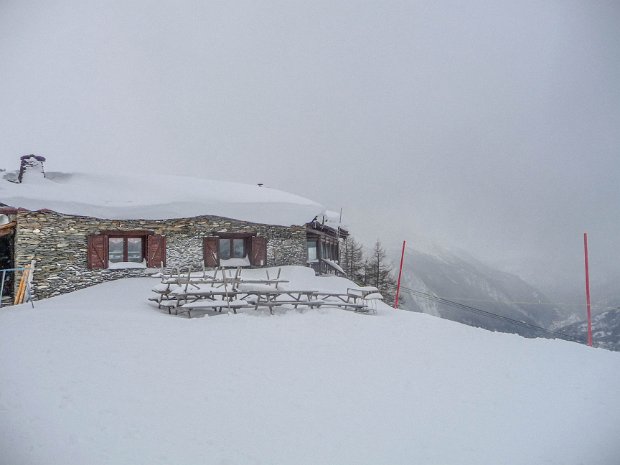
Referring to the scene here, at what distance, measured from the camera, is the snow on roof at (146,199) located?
13.4 metres

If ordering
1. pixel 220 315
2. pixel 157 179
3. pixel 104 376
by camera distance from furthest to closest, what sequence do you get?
pixel 157 179, pixel 220 315, pixel 104 376

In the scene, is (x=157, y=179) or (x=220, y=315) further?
(x=157, y=179)

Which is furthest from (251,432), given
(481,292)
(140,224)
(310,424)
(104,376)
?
(481,292)

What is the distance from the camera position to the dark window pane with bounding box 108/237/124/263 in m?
14.7

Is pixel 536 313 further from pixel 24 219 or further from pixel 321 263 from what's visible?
pixel 24 219

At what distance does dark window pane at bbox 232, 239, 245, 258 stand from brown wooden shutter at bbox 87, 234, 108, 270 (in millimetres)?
5633

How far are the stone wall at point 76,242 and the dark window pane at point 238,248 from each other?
0.79 meters

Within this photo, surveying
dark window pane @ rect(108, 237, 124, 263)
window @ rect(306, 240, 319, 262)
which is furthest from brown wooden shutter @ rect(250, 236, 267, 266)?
dark window pane @ rect(108, 237, 124, 263)

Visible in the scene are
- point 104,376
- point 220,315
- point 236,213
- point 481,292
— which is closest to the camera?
point 104,376

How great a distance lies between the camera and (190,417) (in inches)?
156

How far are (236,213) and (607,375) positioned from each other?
1445 centimetres

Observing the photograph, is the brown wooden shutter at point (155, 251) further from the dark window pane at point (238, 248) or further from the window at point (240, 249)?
the dark window pane at point (238, 248)

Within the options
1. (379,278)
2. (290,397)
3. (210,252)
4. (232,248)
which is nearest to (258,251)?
(232,248)

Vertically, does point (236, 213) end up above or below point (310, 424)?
above
